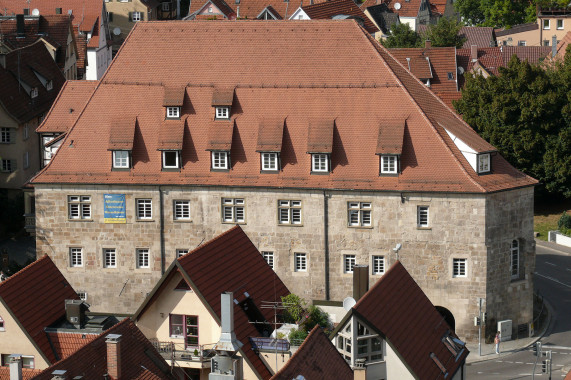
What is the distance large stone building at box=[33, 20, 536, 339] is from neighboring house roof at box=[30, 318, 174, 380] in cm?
2568

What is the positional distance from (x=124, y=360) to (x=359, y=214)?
2950cm

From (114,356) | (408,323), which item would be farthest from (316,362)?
(408,323)

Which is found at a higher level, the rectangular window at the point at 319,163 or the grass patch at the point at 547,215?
the rectangular window at the point at 319,163

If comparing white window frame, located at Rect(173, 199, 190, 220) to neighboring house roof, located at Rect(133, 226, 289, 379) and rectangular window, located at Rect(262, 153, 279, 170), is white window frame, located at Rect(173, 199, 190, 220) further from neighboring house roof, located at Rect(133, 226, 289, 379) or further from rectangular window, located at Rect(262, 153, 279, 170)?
neighboring house roof, located at Rect(133, 226, 289, 379)

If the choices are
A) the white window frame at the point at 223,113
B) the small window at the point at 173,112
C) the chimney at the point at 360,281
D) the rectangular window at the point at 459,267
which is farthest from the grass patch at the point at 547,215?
the chimney at the point at 360,281

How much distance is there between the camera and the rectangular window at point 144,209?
8988 cm

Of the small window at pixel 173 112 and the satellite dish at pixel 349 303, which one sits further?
the small window at pixel 173 112

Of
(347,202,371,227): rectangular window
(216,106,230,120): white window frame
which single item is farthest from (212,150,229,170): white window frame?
(347,202,371,227): rectangular window

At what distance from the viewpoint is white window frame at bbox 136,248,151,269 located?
9031 centimetres

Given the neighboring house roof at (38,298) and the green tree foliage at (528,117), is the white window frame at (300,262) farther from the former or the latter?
the green tree foliage at (528,117)

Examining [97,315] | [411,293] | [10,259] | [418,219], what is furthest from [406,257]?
[10,259]

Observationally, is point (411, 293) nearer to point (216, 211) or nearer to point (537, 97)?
point (216, 211)

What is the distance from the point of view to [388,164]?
87000mm

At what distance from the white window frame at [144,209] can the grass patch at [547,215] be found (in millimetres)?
33495
